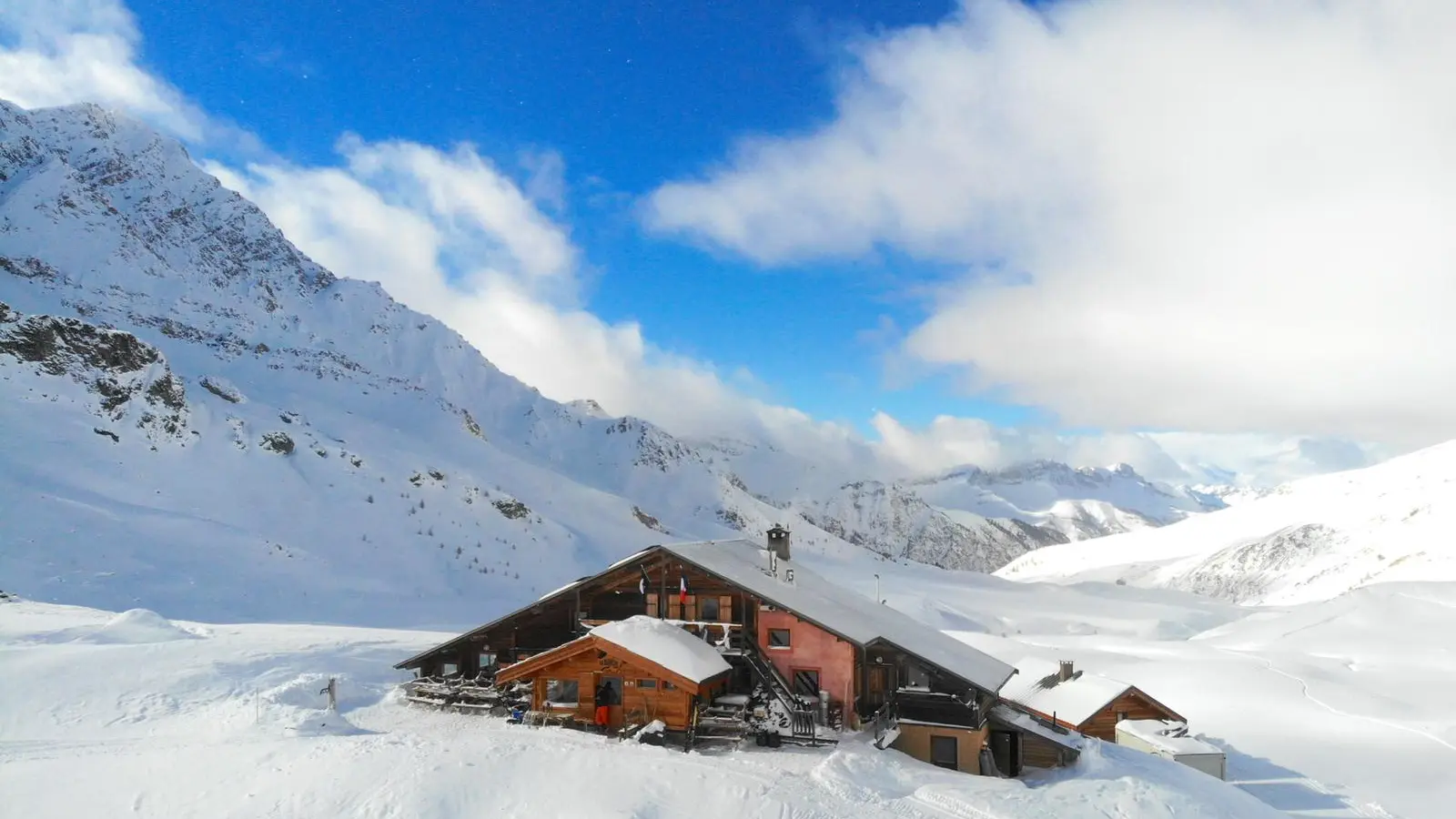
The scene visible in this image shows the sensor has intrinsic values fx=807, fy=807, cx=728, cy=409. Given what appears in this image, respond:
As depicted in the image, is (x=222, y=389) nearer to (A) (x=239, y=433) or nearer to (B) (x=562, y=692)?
(A) (x=239, y=433)

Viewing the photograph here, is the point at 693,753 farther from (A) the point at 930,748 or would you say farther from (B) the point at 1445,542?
(B) the point at 1445,542

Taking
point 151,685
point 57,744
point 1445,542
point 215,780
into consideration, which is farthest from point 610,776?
point 1445,542

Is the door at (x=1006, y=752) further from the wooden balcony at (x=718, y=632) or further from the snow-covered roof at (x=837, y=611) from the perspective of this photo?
the wooden balcony at (x=718, y=632)

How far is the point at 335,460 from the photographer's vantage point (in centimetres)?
5844

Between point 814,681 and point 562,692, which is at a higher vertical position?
point 814,681

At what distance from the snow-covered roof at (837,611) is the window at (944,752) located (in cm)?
189

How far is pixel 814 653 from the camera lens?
23.8m

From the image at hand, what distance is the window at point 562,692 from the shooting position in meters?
22.9

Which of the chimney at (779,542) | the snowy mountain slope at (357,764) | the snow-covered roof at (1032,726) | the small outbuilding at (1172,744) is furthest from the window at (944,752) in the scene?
the small outbuilding at (1172,744)

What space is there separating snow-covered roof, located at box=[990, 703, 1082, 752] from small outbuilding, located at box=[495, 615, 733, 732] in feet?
28.2

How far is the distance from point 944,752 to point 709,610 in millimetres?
7887

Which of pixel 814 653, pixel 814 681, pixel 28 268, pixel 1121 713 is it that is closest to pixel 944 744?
pixel 814 681

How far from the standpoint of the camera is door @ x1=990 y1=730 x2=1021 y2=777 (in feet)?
78.7

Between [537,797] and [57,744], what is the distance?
11.6 m
